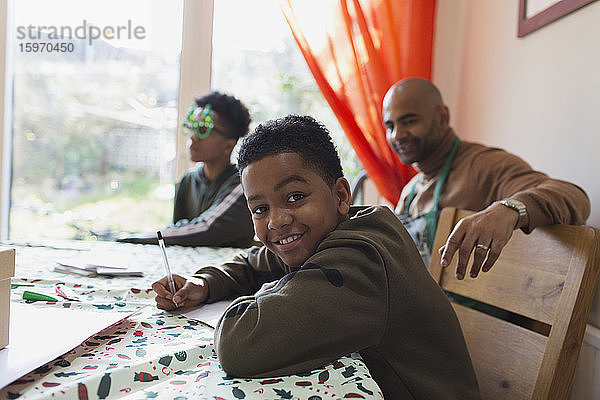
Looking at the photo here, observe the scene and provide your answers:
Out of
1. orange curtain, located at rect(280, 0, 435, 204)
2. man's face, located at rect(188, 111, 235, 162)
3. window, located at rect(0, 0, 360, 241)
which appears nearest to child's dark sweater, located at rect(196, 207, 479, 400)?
man's face, located at rect(188, 111, 235, 162)

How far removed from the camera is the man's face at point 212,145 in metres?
2.09

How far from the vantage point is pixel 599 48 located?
4.28 ft

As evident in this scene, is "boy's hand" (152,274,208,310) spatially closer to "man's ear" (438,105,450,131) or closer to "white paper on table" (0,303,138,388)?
"white paper on table" (0,303,138,388)

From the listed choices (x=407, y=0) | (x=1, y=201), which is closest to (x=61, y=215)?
(x=1, y=201)

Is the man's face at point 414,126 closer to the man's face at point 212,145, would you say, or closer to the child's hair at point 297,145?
the man's face at point 212,145

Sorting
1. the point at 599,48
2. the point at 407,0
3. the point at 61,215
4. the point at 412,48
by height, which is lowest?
the point at 61,215

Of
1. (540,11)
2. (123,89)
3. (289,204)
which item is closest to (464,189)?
(540,11)

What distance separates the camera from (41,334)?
65 cm

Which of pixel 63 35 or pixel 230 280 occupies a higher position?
pixel 63 35

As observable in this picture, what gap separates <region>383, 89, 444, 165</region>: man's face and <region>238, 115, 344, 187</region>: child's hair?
0.97 metres

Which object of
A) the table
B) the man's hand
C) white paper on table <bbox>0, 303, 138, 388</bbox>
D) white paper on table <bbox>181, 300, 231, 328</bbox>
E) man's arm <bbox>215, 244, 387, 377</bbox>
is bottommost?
white paper on table <bbox>181, 300, 231, 328</bbox>

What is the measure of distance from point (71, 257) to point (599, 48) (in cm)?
133

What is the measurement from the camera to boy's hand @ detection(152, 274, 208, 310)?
2.89 ft

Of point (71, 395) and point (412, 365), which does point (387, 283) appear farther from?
point (71, 395)
